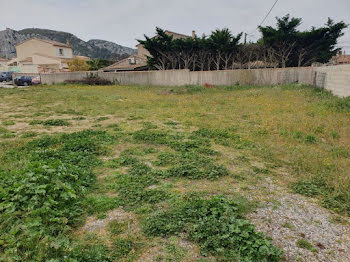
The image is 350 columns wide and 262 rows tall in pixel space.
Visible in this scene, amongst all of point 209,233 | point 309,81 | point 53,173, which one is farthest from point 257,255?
point 309,81

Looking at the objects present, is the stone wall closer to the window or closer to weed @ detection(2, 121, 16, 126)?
the window

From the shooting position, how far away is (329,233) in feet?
7.56

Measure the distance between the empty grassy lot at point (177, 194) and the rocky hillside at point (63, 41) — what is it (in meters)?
65.0

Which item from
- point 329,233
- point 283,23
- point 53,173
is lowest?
point 329,233

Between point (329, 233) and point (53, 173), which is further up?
point (53, 173)

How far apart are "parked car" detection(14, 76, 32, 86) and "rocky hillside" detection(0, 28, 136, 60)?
153ft

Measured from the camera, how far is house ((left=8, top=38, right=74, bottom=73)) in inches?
1361

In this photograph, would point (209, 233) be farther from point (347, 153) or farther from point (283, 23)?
point (283, 23)

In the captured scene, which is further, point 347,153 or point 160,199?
point 347,153

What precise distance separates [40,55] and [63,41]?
60.2m

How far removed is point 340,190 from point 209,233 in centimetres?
208

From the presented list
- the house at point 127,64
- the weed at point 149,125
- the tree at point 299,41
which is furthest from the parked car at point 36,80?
the tree at point 299,41

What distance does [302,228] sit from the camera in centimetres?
237

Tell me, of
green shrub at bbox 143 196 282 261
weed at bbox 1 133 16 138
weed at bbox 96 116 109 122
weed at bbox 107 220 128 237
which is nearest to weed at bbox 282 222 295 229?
green shrub at bbox 143 196 282 261
